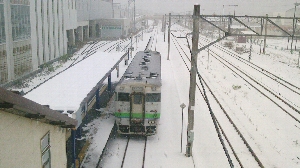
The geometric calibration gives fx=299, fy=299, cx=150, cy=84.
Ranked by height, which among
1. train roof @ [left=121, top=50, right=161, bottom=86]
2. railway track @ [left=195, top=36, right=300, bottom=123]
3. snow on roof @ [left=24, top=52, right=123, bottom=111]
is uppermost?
train roof @ [left=121, top=50, right=161, bottom=86]

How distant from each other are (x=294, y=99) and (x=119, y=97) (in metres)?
13.1

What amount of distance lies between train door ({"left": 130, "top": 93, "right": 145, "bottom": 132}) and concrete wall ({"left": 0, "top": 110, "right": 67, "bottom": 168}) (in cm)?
642

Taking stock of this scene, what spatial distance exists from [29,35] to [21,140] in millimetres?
23308

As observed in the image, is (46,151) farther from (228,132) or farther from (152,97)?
(228,132)

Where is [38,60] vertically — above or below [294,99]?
above

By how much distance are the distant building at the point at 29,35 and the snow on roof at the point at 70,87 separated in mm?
6547

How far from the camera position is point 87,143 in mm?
13297

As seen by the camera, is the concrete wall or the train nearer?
the concrete wall

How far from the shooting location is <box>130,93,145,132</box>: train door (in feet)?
43.2

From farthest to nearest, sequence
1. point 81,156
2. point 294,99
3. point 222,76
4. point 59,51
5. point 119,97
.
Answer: point 59,51 → point 222,76 → point 294,99 → point 119,97 → point 81,156

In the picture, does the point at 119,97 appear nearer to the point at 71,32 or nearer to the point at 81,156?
the point at 81,156

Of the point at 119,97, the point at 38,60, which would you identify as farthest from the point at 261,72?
the point at 38,60

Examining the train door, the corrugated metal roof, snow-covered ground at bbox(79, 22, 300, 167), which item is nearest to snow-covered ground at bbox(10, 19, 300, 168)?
snow-covered ground at bbox(79, 22, 300, 167)

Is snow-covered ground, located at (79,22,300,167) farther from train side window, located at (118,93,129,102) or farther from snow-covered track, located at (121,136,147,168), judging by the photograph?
train side window, located at (118,93,129,102)
